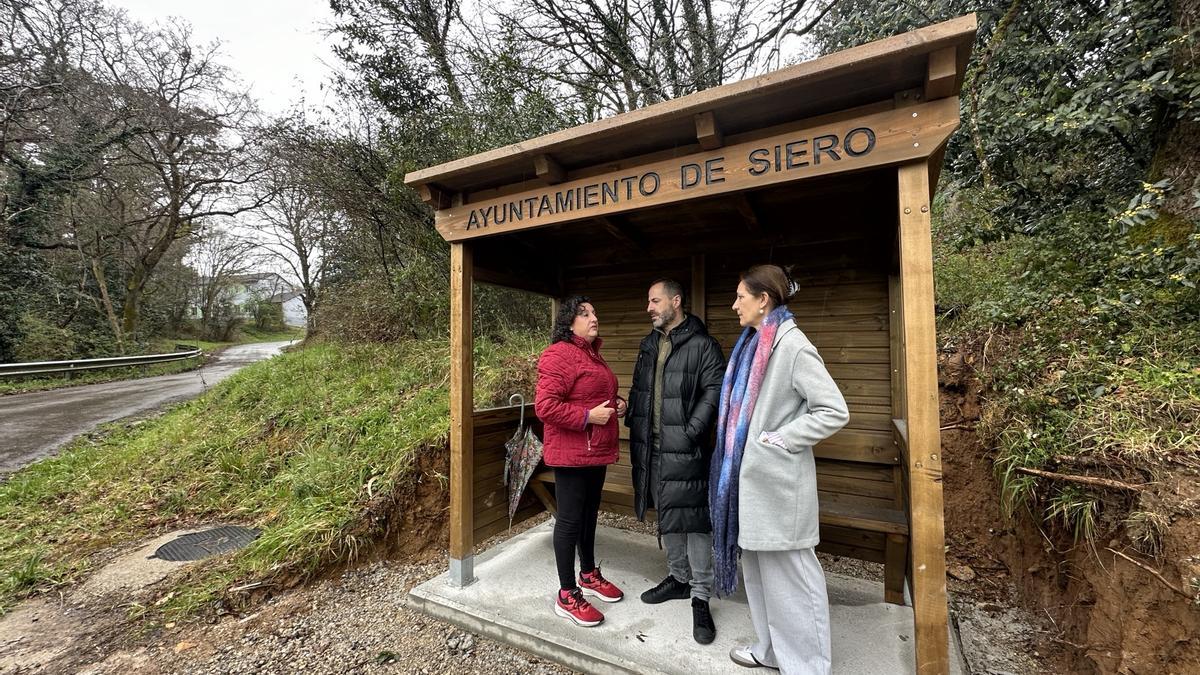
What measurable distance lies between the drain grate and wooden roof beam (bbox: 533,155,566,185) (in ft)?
12.3

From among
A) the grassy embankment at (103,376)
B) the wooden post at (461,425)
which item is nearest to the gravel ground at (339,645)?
the wooden post at (461,425)

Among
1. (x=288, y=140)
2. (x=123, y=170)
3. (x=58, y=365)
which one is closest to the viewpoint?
(x=288, y=140)

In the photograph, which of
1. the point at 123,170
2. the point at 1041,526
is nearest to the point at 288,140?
the point at 1041,526

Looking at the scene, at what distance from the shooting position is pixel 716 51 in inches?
282

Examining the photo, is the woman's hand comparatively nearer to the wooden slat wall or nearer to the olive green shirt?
the olive green shirt

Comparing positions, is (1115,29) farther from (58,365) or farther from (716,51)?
(58,365)

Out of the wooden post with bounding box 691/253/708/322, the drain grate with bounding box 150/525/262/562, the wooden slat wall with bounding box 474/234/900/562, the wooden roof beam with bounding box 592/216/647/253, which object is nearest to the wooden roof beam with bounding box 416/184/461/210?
the wooden roof beam with bounding box 592/216/647/253

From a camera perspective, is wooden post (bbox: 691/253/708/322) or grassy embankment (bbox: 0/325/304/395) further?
grassy embankment (bbox: 0/325/304/395)

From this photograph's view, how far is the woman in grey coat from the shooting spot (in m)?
1.81

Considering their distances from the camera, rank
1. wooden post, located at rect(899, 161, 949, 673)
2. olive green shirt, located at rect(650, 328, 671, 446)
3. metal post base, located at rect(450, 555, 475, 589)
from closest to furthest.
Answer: wooden post, located at rect(899, 161, 949, 673), olive green shirt, located at rect(650, 328, 671, 446), metal post base, located at rect(450, 555, 475, 589)

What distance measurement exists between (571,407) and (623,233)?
142 centimetres

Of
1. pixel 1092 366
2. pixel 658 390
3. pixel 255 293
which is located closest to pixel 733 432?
pixel 658 390

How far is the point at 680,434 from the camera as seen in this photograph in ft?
7.47

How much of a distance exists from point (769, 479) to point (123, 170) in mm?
18835
